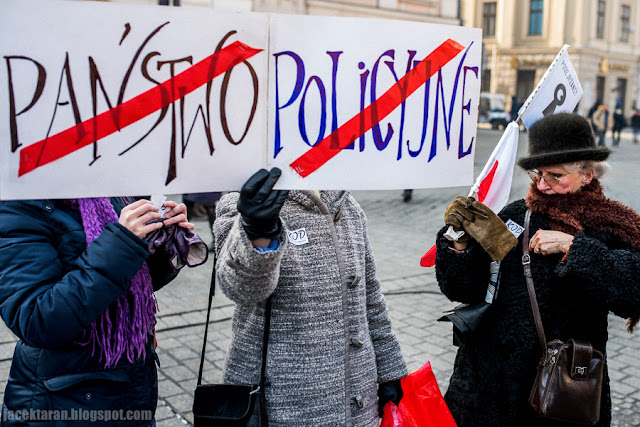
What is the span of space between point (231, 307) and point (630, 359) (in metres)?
3.14

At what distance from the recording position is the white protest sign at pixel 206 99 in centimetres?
152

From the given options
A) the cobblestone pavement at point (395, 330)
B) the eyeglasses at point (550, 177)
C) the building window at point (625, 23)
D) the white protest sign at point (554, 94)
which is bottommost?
the cobblestone pavement at point (395, 330)

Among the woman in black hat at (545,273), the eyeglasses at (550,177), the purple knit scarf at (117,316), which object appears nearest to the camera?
the purple knit scarf at (117,316)

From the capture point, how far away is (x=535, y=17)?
3925 centimetres

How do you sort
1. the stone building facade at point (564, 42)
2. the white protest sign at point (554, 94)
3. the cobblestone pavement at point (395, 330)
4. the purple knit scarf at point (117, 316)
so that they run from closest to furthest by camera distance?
the purple knit scarf at point (117, 316) → the white protest sign at point (554, 94) → the cobblestone pavement at point (395, 330) → the stone building facade at point (564, 42)

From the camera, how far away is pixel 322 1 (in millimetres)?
17688

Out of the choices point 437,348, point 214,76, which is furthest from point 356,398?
point 437,348

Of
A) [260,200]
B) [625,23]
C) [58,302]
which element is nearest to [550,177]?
[260,200]

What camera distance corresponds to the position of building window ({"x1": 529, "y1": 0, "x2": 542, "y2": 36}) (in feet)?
128

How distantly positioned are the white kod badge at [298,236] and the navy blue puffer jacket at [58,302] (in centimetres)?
44

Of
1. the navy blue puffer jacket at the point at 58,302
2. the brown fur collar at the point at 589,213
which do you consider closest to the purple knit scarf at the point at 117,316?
the navy blue puffer jacket at the point at 58,302

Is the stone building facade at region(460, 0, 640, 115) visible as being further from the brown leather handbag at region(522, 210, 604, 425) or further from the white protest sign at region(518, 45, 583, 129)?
the brown leather handbag at region(522, 210, 604, 425)

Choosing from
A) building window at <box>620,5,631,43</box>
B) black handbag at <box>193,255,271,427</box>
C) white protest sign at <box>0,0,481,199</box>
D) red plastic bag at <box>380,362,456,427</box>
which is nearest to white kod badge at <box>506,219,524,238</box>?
red plastic bag at <box>380,362,456,427</box>

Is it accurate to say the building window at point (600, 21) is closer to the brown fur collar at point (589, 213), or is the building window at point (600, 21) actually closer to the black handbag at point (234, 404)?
the brown fur collar at point (589, 213)
